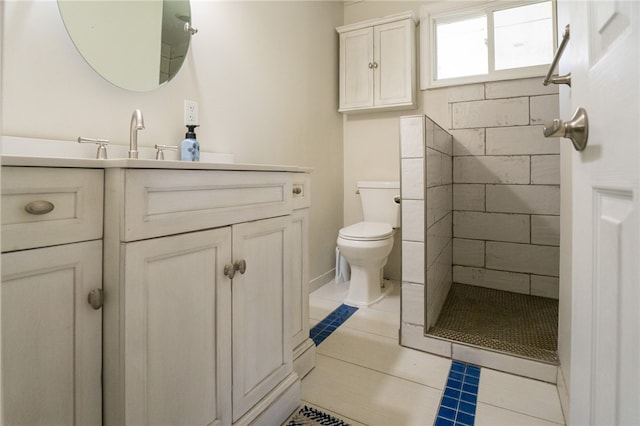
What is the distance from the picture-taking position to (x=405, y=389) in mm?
1452

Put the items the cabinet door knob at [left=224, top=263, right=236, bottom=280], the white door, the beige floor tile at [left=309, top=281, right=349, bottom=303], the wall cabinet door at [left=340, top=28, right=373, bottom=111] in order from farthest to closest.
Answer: the wall cabinet door at [left=340, top=28, right=373, bottom=111]
the beige floor tile at [left=309, top=281, right=349, bottom=303]
the cabinet door knob at [left=224, top=263, right=236, bottom=280]
the white door

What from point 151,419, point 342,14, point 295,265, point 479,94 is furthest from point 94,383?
point 342,14

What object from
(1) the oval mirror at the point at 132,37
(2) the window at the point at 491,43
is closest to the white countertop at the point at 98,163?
(1) the oval mirror at the point at 132,37

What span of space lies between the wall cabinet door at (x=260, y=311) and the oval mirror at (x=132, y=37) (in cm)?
81

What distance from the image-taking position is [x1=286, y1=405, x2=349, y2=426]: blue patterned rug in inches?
48.8

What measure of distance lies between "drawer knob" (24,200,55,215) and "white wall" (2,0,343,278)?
1.10 ft

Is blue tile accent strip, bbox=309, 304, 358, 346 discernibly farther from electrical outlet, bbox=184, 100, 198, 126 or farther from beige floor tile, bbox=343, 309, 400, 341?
electrical outlet, bbox=184, 100, 198, 126

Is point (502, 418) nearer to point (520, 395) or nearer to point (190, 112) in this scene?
point (520, 395)

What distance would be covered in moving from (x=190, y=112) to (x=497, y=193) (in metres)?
2.16

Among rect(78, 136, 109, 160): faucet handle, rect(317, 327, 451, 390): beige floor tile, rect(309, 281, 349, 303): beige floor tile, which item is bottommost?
rect(317, 327, 451, 390): beige floor tile

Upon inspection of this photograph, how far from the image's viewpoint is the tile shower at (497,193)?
2328 mm

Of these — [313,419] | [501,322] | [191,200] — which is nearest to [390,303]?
[501,322]

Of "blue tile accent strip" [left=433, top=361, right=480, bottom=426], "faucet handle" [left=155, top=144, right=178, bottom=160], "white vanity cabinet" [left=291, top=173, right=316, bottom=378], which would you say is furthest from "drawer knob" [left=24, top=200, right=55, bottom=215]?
"blue tile accent strip" [left=433, top=361, right=480, bottom=426]

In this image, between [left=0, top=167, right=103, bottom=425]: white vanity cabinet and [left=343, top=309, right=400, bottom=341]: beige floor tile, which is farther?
[left=343, top=309, right=400, bottom=341]: beige floor tile
